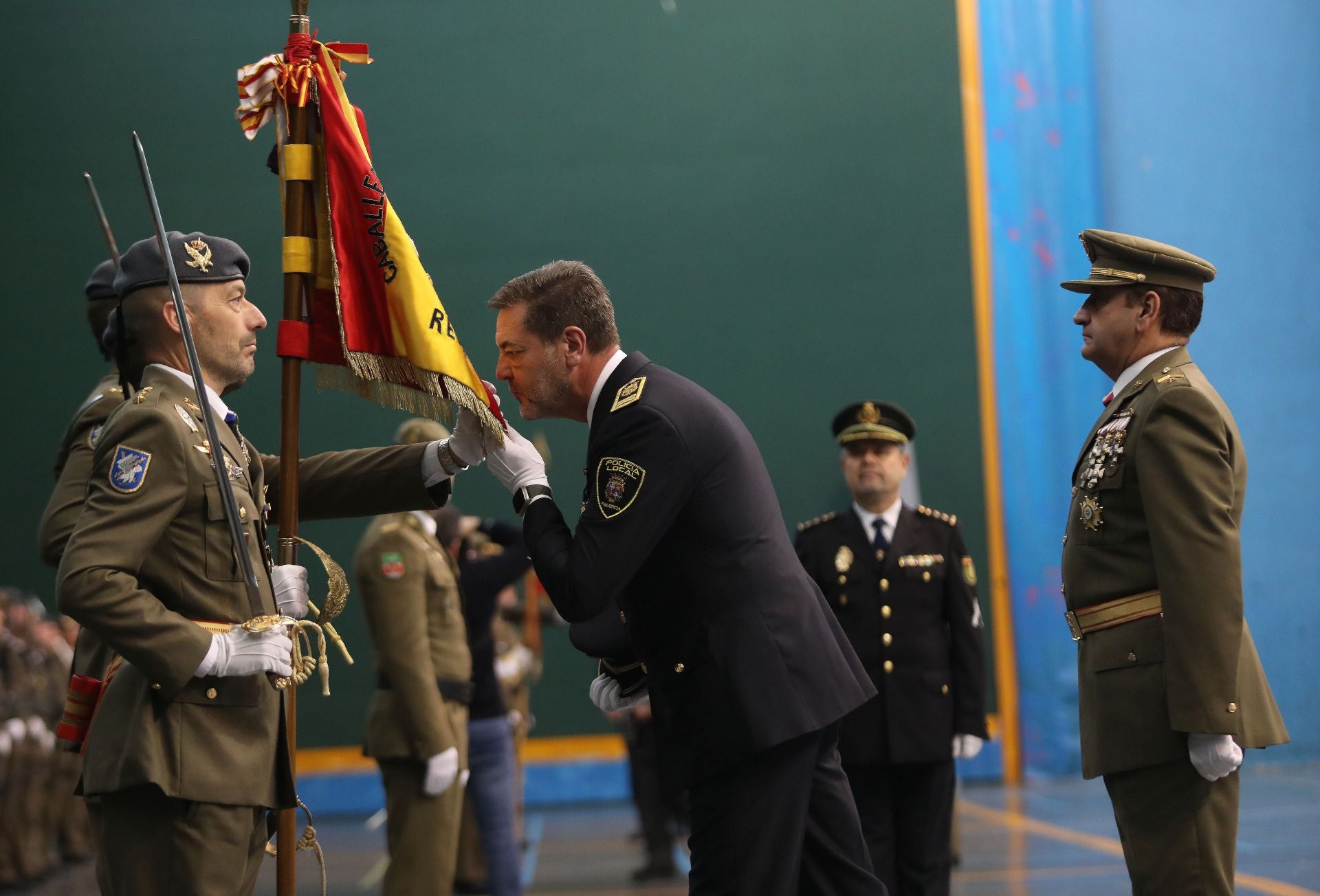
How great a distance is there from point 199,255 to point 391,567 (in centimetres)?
184

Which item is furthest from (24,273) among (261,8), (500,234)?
(500,234)

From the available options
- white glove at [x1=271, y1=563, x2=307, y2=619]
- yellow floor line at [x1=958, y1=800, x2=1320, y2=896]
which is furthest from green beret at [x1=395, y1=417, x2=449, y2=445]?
yellow floor line at [x1=958, y1=800, x2=1320, y2=896]

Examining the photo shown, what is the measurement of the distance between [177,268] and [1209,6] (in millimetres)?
8576

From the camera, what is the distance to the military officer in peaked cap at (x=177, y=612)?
6.58 ft

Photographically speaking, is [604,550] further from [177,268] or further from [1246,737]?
[1246,737]

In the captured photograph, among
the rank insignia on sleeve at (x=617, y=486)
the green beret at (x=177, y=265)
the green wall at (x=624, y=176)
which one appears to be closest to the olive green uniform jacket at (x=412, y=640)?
the green beret at (x=177, y=265)

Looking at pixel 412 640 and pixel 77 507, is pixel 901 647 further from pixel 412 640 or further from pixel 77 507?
pixel 77 507

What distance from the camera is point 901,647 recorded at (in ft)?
12.7

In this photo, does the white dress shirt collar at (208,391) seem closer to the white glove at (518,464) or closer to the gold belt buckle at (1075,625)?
the white glove at (518,464)

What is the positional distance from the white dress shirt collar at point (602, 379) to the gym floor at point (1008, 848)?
2610 millimetres

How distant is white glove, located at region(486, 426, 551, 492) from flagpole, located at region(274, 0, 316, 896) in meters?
0.36

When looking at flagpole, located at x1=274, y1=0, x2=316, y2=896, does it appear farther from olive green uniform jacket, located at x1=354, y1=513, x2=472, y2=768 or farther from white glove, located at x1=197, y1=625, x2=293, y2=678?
olive green uniform jacket, located at x1=354, y1=513, x2=472, y2=768

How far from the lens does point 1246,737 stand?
242 cm

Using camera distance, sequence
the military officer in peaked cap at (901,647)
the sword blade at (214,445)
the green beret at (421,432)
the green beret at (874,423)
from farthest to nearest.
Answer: the green beret at (421,432), the green beret at (874,423), the military officer in peaked cap at (901,647), the sword blade at (214,445)
